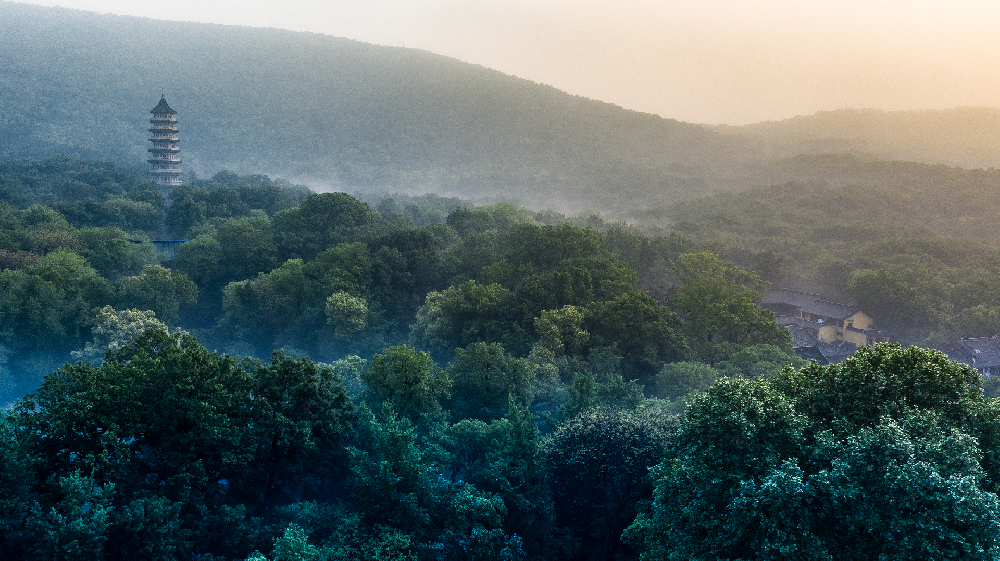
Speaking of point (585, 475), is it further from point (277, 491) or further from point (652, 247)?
point (652, 247)

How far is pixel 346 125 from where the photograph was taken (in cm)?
18388

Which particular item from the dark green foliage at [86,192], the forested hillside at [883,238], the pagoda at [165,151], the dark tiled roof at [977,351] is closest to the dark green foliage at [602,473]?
the dark tiled roof at [977,351]

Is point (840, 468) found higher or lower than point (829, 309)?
higher

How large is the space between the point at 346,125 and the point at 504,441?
17517cm

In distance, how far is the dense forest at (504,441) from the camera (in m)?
12.0

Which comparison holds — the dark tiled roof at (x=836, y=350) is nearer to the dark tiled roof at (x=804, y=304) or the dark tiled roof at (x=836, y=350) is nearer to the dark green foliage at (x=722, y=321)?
the dark tiled roof at (x=804, y=304)

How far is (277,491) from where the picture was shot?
67.1 feet

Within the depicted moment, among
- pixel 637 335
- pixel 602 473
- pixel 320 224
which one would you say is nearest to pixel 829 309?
pixel 637 335

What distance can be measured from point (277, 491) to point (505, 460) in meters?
7.23

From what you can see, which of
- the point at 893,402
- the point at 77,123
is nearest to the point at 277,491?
the point at 893,402

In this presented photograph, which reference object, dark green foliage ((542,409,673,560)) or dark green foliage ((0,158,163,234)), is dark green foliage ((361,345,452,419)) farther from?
dark green foliage ((0,158,163,234))

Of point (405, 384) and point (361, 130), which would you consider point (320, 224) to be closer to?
point (405, 384)

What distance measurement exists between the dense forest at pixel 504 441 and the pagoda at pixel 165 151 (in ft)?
162

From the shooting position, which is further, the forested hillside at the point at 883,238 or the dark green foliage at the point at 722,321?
the forested hillside at the point at 883,238
